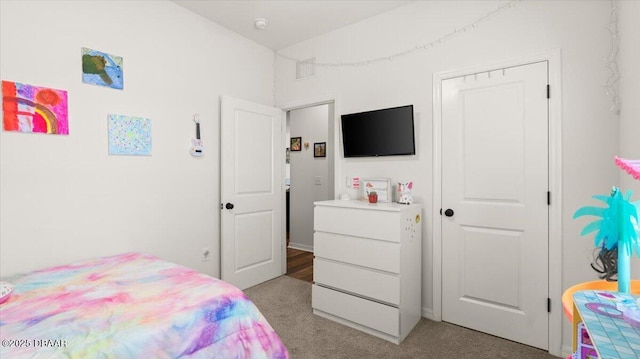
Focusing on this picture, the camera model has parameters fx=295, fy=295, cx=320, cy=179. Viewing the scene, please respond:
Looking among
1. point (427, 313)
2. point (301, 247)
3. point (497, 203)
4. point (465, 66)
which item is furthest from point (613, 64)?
point (301, 247)

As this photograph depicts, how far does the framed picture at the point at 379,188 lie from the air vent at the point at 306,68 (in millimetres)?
1449

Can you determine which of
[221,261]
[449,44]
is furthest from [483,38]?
[221,261]

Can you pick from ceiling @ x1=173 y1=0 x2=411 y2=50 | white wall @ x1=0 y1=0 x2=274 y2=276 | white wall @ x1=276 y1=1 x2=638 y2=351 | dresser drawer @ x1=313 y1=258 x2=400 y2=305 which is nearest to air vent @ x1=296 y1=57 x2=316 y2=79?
white wall @ x1=276 y1=1 x2=638 y2=351

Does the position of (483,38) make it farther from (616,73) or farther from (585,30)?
(616,73)

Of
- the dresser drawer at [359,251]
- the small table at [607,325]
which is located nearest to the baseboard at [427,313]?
the dresser drawer at [359,251]

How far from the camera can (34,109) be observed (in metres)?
1.95

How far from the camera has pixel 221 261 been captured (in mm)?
3039

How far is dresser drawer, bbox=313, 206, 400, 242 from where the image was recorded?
2.22 meters

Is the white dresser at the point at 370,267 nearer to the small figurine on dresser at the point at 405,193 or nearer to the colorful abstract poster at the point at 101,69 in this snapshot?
the small figurine on dresser at the point at 405,193

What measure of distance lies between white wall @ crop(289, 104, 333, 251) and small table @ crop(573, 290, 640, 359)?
3770 millimetres

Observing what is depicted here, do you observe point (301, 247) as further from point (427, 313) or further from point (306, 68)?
point (306, 68)

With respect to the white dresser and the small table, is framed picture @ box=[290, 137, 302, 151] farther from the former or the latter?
the small table

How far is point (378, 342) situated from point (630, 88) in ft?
A: 7.21

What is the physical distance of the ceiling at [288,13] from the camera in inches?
107
